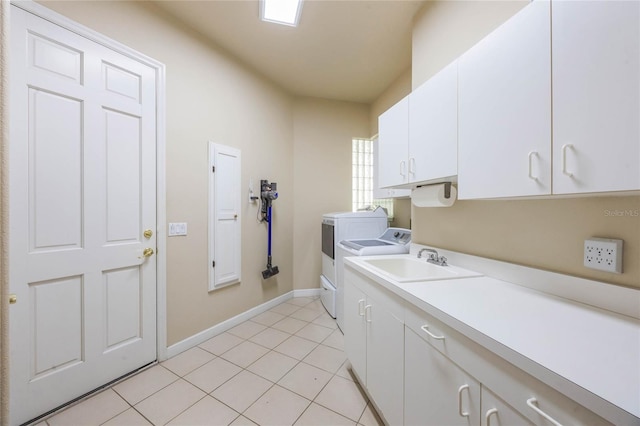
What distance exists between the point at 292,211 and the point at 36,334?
249 cm

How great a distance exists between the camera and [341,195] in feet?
11.7

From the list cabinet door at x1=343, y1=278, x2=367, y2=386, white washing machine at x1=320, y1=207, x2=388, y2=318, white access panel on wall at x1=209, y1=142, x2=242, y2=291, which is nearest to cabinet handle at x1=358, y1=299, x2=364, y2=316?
cabinet door at x1=343, y1=278, x2=367, y2=386

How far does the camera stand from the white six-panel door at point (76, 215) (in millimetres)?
1324

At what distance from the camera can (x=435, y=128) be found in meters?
1.38

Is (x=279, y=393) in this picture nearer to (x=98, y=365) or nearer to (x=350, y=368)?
(x=350, y=368)

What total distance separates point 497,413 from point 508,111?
1.06 meters

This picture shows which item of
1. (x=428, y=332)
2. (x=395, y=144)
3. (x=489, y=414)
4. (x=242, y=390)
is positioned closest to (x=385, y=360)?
(x=428, y=332)

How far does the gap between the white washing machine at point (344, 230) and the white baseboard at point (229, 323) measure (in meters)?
0.56

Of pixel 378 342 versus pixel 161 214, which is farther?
pixel 161 214

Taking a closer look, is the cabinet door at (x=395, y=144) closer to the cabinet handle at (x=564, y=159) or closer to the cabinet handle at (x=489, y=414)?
the cabinet handle at (x=564, y=159)

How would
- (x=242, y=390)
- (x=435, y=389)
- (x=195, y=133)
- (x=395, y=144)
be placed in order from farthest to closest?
(x=195, y=133) < (x=395, y=144) < (x=242, y=390) < (x=435, y=389)

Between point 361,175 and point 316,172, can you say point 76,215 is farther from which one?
point 361,175

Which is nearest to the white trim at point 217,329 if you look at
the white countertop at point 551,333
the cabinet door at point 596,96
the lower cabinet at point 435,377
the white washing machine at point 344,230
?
the white washing machine at point 344,230

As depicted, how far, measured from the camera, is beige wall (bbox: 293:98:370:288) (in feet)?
11.3
